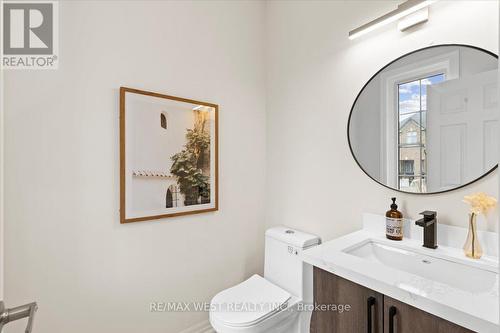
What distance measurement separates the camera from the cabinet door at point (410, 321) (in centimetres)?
72

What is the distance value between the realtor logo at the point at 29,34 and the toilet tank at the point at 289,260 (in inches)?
64.4

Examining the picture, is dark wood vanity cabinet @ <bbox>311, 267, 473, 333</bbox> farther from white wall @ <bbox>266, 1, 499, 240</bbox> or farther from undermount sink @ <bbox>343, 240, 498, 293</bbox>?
white wall @ <bbox>266, 1, 499, 240</bbox>

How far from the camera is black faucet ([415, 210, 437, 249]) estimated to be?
111 centimetres

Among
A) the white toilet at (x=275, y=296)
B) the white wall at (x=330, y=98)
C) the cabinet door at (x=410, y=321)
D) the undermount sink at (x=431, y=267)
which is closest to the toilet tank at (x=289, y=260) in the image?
the white toilet at (x=275, y=296)

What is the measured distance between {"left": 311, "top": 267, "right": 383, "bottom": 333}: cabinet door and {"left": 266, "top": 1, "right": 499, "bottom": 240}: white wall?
58 cm

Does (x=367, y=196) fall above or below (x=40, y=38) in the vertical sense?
below

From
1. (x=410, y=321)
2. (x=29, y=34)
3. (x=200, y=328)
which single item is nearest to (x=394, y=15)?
(x=410, y=321)

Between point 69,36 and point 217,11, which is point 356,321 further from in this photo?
point 217,11

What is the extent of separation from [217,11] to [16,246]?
1.87m

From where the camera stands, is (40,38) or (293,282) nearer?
(40,38)

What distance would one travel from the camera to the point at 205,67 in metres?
1.82

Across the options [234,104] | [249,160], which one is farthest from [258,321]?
[234,104]

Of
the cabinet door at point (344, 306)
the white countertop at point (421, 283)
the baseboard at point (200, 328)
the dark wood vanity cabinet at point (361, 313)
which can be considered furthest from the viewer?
the baseboard at point (200, 328)

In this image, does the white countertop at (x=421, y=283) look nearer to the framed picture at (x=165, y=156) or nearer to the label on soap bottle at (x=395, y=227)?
the label on soap bottle at (x=395, y=227)
